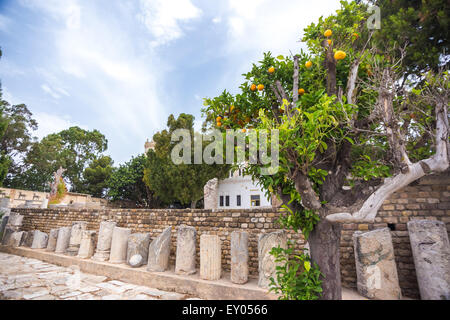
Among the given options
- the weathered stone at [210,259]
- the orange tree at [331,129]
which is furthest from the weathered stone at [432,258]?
the weathered stone at [210,259]

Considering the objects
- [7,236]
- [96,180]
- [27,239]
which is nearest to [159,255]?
[27,239]

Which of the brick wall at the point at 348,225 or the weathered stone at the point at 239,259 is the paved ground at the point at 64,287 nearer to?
the weathered stone at the point at 239,259

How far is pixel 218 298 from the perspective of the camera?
3.89 metres

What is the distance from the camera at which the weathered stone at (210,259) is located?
423cm

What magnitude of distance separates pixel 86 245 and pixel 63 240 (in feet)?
4.56

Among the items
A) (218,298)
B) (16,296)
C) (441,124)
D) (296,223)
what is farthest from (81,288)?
(441,124)

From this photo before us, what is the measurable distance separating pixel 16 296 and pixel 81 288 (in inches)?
38.5

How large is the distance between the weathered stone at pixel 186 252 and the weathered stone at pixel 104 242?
2581 millimetres

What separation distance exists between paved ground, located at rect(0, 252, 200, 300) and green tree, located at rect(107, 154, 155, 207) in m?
12.5

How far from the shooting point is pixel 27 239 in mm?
8117

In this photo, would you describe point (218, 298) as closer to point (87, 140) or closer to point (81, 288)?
point (81, 288)

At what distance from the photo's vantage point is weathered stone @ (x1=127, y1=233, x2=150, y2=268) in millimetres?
5156

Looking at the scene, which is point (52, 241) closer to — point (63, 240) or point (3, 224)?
point (63, 240)
